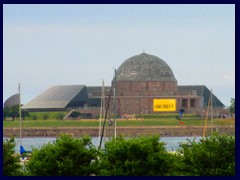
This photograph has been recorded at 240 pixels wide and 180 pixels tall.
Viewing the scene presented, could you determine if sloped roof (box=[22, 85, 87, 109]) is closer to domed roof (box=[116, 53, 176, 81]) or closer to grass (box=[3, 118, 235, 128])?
domed roof (box=[116, 53, 176, 81])

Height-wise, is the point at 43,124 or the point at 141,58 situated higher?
the point at 141,58

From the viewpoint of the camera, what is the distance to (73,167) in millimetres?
20453

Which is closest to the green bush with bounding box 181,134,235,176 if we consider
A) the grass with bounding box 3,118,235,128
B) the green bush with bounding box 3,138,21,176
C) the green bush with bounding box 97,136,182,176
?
the green bush with bounding box 97,136,182,176

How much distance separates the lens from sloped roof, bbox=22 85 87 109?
101 meters

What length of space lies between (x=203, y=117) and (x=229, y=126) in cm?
846

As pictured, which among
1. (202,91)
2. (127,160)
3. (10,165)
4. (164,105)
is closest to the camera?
(127,160)

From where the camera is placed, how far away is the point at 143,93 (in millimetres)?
98375

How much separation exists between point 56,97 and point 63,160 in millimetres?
82112

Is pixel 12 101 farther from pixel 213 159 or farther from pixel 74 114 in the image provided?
pixel 213 159

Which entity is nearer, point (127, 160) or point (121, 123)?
point (127, 160)

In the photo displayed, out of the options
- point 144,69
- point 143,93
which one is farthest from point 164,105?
point 144,69
